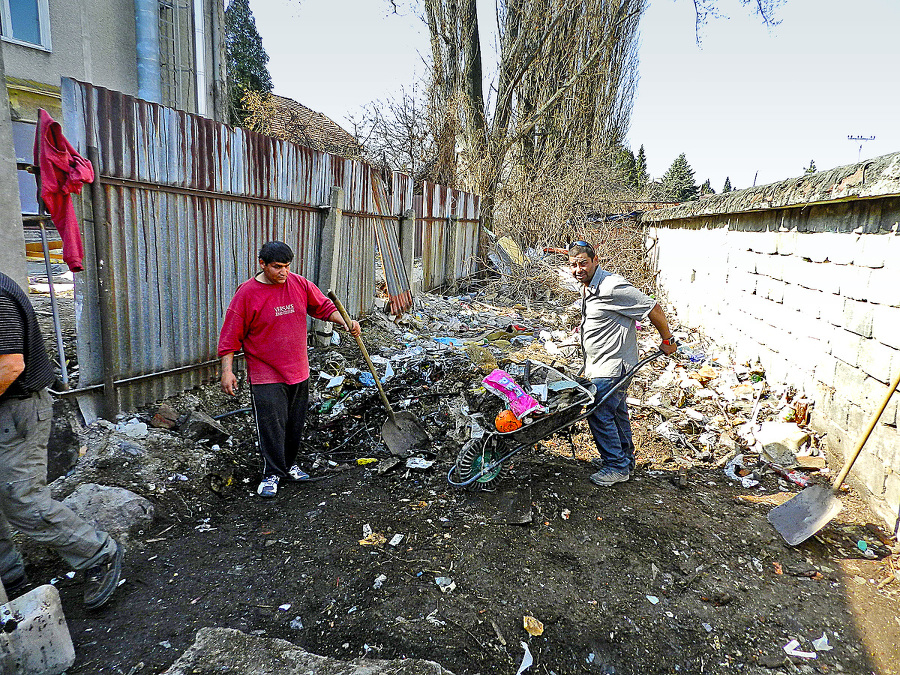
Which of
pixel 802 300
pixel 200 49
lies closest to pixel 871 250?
pixel 802 300

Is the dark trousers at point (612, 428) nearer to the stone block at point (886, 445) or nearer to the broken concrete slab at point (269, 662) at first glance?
the stone block at point (886, 445)

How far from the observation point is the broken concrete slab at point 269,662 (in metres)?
2.22

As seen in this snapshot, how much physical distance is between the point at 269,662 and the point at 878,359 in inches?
165

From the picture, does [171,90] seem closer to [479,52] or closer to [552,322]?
[552,322]

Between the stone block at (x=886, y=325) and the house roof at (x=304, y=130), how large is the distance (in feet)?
49.3

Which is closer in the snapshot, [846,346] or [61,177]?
[61,177]

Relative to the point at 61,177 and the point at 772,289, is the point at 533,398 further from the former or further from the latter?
the point at 772,289

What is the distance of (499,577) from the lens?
303 cm

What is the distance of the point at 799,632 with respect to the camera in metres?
2.75

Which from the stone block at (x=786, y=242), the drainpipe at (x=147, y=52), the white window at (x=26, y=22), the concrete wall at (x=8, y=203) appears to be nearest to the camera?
the concrete wall at (x=8, y=203)

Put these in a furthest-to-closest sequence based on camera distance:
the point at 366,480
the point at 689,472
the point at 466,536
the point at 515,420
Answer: the point at 689,472 < the point at 366,480 < the point at 515,420 < the point at 466,536

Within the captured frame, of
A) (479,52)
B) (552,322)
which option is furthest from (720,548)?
(479,52)

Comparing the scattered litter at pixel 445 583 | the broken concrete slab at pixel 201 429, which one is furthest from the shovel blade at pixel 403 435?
the scattered litter at pixel 445 583

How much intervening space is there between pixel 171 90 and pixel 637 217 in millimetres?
10140
